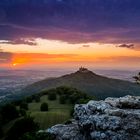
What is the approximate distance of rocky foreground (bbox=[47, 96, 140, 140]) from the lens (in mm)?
37250

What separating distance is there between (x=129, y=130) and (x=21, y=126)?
2159cm

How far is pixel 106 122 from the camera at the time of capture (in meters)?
37.8

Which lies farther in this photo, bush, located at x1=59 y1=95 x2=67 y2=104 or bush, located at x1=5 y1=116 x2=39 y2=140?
→ bush, located at x1=59 y1=95 x2=67 y2=104

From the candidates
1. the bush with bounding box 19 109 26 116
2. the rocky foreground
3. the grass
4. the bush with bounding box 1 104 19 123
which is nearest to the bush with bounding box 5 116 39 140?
the grass

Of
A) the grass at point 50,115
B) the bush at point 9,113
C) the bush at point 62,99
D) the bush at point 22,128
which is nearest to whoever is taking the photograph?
the bush at point 22,128

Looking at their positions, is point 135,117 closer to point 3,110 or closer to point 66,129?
point 66,129

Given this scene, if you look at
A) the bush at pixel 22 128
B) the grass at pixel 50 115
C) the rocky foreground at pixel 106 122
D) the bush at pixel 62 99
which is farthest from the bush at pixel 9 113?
the rocky foreground at pixel 106 122

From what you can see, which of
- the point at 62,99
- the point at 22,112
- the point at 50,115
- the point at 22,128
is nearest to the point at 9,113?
the point at 22,112

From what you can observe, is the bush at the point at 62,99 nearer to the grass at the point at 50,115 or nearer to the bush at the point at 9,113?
the grass at the point at 50,115

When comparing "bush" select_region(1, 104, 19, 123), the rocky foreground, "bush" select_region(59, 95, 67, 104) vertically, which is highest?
the rocky foreground

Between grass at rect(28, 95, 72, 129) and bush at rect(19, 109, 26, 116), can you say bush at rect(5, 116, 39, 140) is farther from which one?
bush at rect(19, 109, 26, 116)

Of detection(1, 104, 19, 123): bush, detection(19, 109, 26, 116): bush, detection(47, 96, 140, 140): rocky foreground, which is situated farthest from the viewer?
detection(19, 109, 26, 116): bush

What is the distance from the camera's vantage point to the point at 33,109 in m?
80.1

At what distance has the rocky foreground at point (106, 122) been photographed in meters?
37.2
